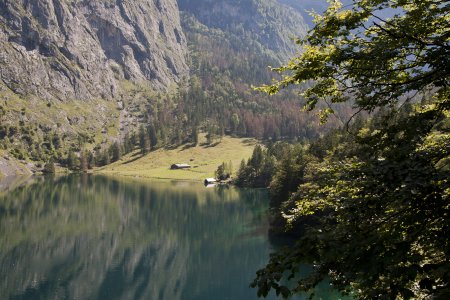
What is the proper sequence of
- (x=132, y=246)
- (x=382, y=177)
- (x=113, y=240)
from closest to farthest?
1. (x=382, y=177)
2. (x=132, y=246)
3. (x=113, y=240)

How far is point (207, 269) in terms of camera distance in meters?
76.1

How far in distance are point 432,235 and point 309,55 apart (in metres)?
6.42

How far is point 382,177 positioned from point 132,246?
88.3 m

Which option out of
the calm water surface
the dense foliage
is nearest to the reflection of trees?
the calm water surface

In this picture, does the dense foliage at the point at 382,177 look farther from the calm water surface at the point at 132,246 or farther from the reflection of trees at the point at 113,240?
the reflection of trees at the point at 113,240

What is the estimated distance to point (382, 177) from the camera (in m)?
10.3

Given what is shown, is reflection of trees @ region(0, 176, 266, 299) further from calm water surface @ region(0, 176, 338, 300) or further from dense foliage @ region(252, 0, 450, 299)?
dense foliage @ region(252, 0, 450, 299)

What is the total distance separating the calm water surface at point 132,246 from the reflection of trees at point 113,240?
19 centimetres

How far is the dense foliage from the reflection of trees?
55287 mm

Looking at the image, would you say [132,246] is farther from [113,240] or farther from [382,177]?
[382,177]

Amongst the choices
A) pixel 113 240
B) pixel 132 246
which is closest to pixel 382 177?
pixel 132 246

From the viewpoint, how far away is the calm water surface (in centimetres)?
6575

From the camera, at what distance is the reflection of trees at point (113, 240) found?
67750mm

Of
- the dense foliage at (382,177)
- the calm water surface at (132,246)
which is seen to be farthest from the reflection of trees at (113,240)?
the dense foliage at (382,177)
